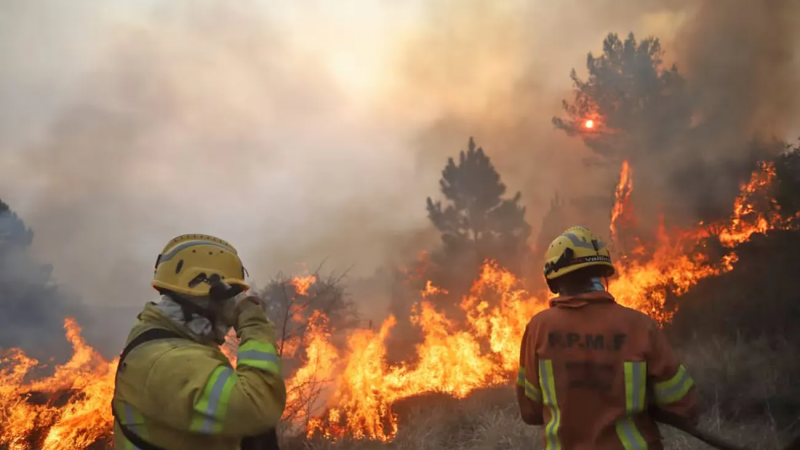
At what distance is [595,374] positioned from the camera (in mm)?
2217

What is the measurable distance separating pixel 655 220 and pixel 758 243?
16.6ft

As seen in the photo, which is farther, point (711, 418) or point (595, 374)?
point (711, 418)

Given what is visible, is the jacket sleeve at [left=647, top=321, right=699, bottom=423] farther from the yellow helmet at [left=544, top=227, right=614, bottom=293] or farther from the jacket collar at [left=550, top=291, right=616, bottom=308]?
the yellow helmet at [left=544, top=227, right=614, bottom=293]

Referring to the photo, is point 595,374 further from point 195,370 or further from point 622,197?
point 622,197

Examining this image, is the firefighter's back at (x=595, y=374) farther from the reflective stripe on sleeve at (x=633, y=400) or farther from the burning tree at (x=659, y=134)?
the burning tree at (x=659, y=134)

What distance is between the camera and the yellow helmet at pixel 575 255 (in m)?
2.50

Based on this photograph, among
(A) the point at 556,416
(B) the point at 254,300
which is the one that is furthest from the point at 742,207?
(B) the point at 254,300

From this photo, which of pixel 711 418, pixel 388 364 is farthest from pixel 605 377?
pixel 388 364

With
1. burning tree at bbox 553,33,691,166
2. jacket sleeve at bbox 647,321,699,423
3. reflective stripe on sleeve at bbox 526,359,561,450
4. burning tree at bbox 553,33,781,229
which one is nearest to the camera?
jacket sleeve at bbox 647,321,699,423

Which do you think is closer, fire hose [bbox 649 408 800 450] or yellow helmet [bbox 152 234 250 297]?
yellow helmet [bbox 152 234 250 297]

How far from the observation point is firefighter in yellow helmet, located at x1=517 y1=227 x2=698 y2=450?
6.99ft

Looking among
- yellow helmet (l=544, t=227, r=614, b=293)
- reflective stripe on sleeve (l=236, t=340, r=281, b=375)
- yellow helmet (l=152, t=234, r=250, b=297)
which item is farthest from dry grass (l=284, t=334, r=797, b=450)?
reflective stripe on sleeve (l=236, t=340, r=281, b=375)

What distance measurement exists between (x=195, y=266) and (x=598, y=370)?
202 centimetres

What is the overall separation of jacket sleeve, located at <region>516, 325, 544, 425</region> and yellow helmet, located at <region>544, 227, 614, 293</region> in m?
0.39
